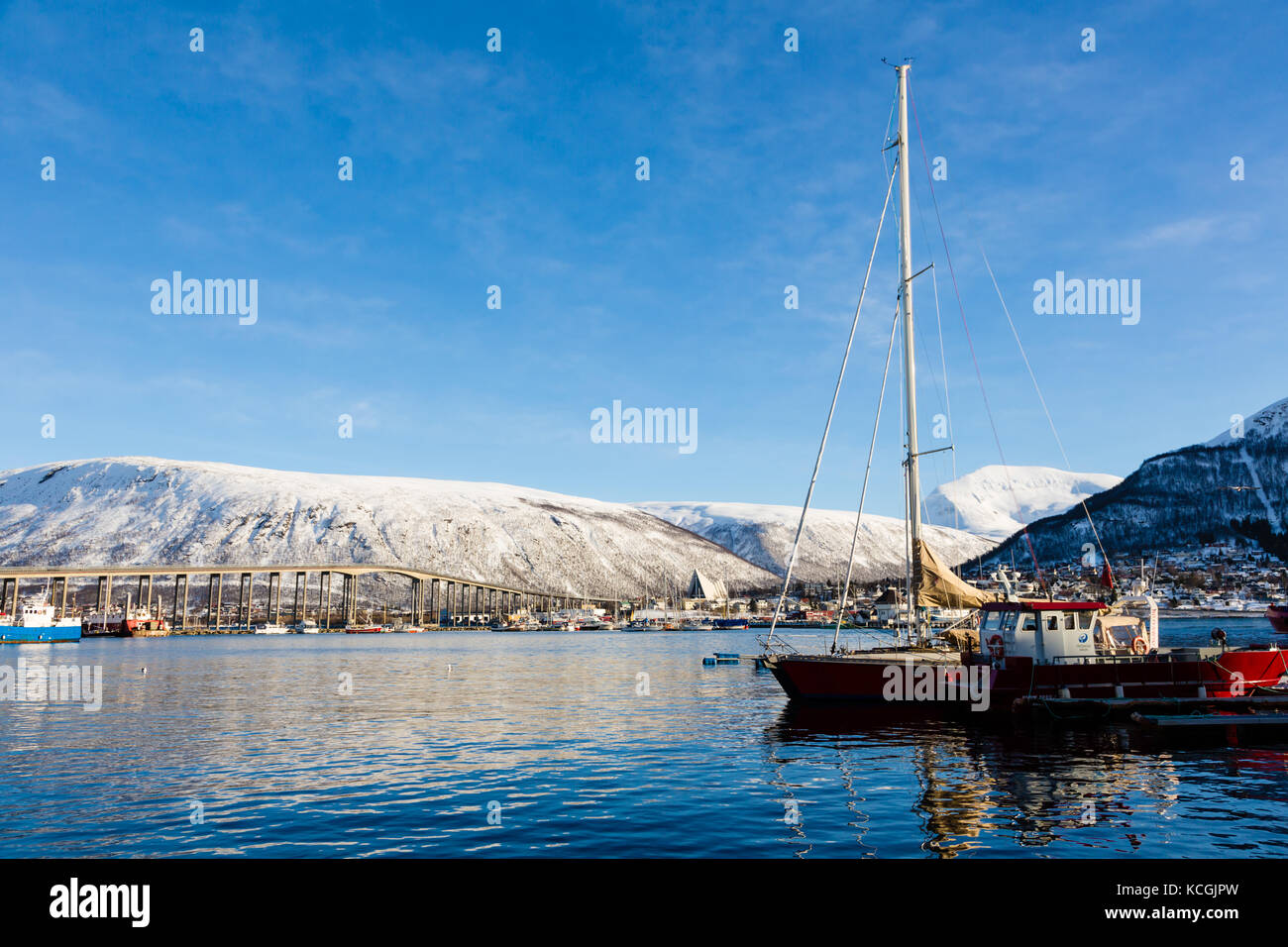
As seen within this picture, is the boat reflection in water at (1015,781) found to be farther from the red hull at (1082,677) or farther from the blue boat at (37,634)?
the blue boat at (37,634)

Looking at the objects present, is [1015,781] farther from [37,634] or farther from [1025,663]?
[37,634]

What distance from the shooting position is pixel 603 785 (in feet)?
81.5

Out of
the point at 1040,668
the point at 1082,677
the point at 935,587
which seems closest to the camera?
the point at 1082,677

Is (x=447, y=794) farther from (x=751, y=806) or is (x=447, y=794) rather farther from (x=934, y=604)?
(x=934, y=604)

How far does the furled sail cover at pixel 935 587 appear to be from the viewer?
1649 inches

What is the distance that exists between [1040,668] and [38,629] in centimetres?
15945

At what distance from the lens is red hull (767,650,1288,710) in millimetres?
36844
